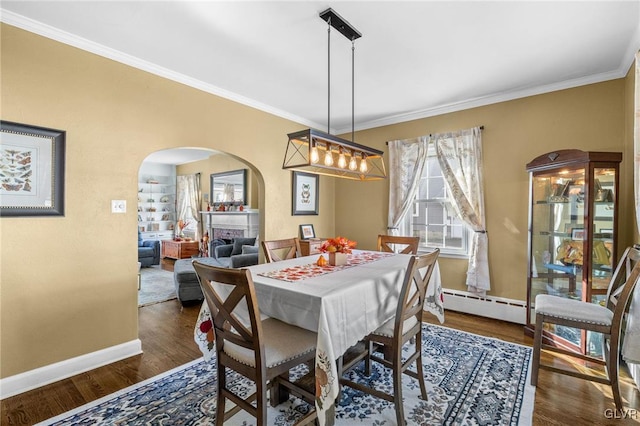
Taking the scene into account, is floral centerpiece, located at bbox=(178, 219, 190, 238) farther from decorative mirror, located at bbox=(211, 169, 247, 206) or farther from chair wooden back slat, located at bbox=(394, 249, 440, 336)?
chair wooden back slat, located at bbox=(394, 249, 440, 336)

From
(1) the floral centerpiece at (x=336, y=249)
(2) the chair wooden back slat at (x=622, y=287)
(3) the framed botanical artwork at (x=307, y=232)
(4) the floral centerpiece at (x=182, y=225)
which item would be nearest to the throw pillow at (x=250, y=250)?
(3) the framed botanical artwork at (x=307, y=232)

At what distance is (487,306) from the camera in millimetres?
3736

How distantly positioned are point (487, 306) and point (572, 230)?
1.35 m

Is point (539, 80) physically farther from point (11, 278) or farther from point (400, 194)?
point (11, 278)

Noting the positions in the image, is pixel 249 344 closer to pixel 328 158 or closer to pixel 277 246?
pixel 328 158

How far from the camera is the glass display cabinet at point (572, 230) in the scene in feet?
8.85

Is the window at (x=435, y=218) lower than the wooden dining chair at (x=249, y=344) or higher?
higher

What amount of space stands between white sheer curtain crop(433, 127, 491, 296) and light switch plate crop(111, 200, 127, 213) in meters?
3.75

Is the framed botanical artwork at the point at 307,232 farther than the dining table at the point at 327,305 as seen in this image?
Yes

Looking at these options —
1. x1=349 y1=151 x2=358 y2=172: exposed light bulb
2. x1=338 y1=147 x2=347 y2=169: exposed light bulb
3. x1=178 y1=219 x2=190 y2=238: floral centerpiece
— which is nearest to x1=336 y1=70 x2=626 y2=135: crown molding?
x1=349 y1=151 x2=358 y2=172: exposed light bulb

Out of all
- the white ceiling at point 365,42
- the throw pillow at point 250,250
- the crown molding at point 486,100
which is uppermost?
the white ceiling at point 365,42

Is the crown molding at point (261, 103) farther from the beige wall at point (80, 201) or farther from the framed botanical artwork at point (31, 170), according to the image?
the framed botanical artwork at point (31, 170)

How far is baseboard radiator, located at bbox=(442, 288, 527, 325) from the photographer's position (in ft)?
11.6

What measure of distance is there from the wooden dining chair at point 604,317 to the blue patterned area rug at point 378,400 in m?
0.34
